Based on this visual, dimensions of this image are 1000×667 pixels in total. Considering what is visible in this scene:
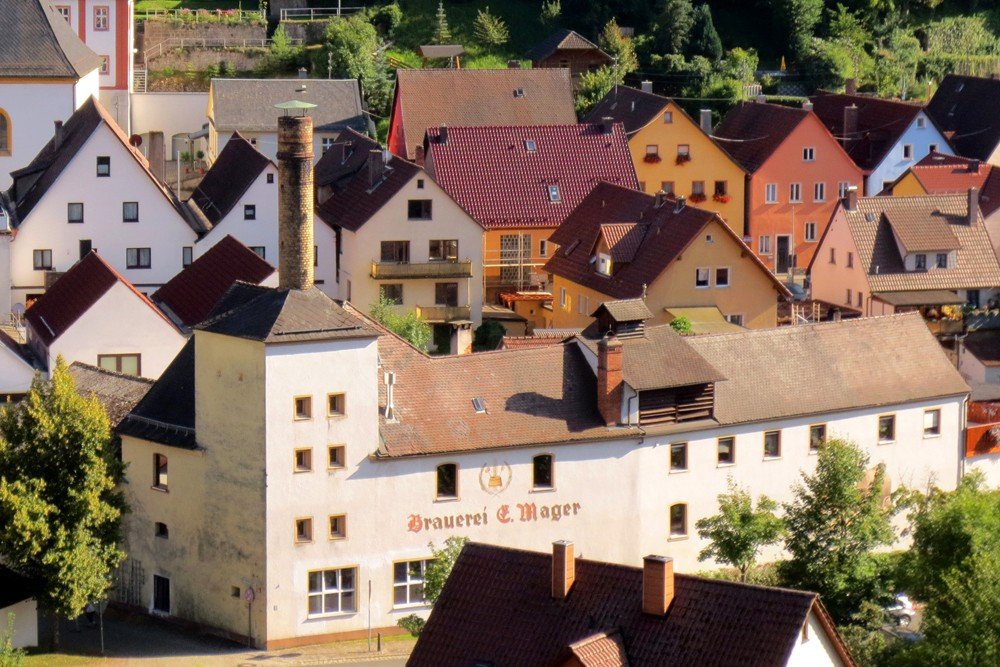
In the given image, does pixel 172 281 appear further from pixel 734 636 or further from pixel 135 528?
pixel 734 636

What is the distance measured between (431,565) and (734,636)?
12.3m

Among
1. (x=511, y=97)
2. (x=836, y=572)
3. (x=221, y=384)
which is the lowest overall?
(x=836, y=572)

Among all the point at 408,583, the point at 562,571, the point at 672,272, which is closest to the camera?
the point at 562,571

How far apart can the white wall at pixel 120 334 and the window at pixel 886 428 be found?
18.5 meters

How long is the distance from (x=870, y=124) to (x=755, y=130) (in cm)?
743

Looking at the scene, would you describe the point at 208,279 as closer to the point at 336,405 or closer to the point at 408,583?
the point at 336,405

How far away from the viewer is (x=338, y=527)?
2261 inches

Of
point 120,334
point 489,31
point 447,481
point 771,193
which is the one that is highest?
point 489,31

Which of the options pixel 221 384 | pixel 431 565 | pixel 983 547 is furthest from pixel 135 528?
pixel 983 547

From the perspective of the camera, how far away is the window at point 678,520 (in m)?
61.3

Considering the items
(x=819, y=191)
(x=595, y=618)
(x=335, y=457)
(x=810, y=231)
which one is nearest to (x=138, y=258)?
(x=335, y=457)

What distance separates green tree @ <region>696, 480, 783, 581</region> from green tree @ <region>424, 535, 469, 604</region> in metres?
6.11

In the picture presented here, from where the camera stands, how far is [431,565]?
54250mm

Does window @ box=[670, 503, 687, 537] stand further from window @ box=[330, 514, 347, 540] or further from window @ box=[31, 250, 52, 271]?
window @ box=[31, 250, 52, 271]
